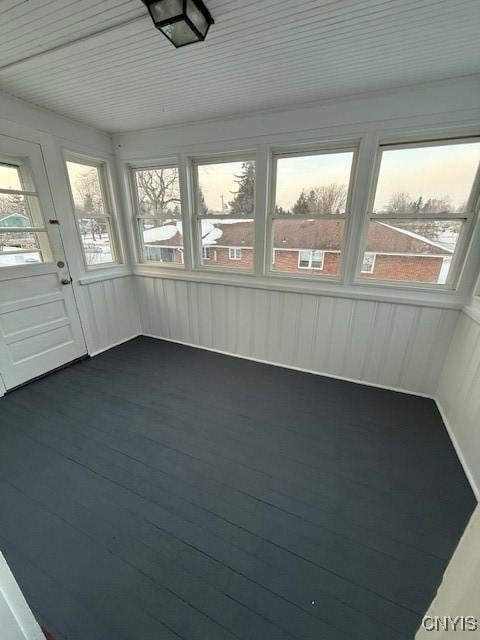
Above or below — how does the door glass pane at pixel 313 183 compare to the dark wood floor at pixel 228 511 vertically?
above

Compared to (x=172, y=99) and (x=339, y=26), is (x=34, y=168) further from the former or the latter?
(x=339, y=26)

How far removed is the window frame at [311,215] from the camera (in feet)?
7.13

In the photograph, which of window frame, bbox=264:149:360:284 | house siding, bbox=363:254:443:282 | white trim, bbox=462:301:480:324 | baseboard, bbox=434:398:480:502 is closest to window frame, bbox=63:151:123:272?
window frame, bbox=264:149:360:284

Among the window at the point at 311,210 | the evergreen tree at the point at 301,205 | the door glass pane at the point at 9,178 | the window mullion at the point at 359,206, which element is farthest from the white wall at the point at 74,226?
the window mullion at the point at 359,206

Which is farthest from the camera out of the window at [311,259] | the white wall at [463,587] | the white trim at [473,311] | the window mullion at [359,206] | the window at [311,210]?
the window at [311,259]

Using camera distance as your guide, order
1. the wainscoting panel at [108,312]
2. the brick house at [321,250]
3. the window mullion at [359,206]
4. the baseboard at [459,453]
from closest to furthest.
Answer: the baseboard at [459,453] < the window mullion at [359,206] < the brick house at [321,250] < the wainscoting panel at [108,312]

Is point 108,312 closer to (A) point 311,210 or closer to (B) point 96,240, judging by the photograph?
(B) point 96,240

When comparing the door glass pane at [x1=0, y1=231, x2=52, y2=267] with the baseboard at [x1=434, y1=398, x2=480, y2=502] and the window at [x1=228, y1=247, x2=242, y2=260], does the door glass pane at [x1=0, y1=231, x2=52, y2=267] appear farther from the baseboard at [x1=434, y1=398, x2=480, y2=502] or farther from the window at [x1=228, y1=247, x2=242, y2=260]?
the baseboard at [x1=434, y1=398, x2=480, y2=502]

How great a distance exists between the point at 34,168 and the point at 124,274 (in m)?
1.31

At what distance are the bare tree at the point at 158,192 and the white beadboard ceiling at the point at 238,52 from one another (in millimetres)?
733

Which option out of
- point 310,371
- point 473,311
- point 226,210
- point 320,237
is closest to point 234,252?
point 226,210

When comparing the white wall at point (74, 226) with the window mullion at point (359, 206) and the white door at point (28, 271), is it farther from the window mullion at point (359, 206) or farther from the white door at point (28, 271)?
the window mullion at point (359, 206)

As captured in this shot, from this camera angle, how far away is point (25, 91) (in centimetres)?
202

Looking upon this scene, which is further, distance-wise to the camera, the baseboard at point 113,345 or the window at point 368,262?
the baseboard at point 113,345
